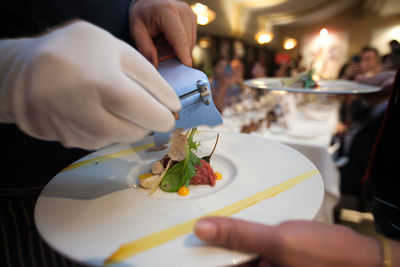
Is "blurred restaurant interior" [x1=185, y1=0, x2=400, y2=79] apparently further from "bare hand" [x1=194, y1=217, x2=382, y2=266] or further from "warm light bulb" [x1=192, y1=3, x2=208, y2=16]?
"bare hand" [x1=194, y1=217, x2=382, y2=266]

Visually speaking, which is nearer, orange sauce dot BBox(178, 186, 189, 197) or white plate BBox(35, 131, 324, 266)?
white plate BBox(35, 131, 324, 266)

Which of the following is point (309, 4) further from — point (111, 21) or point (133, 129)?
point (133, 129)

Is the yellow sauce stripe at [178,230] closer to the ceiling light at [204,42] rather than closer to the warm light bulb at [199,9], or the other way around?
the warm light bulb at [199,9]

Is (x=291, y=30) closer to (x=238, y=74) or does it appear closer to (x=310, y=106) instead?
(x=238, y=74)

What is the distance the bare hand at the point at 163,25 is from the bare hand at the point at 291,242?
45 centimetres

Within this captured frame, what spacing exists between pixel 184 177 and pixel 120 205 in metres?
0.20

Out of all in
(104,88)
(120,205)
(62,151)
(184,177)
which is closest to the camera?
(104,88)

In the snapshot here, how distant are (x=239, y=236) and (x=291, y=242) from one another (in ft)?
0.28

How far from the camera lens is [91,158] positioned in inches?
27.9

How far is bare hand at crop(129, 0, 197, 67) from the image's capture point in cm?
63

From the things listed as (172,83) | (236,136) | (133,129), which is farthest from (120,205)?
(236,136)

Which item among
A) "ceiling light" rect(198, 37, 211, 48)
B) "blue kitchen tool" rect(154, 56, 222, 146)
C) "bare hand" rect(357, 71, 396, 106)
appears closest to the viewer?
"blue kitchen tool" rect(154, 56, 222, 146)

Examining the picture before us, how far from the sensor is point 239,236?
1.11ft

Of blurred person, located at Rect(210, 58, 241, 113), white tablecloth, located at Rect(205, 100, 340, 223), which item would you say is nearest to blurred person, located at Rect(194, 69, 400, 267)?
white tablecloth, located at Rect(205, 100, 340, 223)
